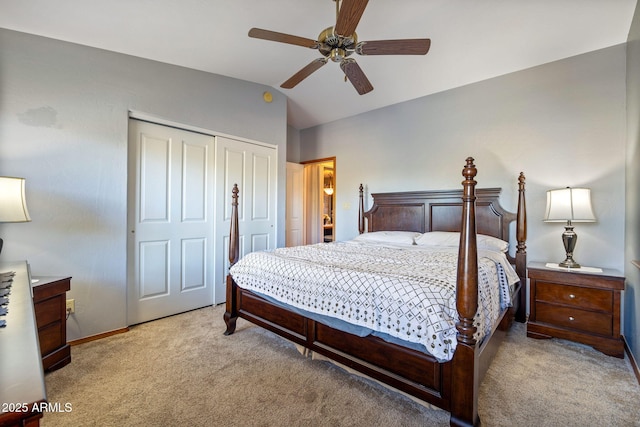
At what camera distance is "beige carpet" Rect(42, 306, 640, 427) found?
59.6 inches

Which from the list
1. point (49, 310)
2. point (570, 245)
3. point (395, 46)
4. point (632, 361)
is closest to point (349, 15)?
point (395, 46)

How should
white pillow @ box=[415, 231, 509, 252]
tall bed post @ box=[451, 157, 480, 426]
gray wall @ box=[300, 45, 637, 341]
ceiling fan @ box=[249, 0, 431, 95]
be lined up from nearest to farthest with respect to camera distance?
1. tall bed post @ box=[451, 157, 480, 426]
2. ceiling fan @ box=[249, 0, 431, 95]
3. gray wall @ box=[300, 45, 637, 341]
4. white pillow @ box=[415, 231, 509, 252]

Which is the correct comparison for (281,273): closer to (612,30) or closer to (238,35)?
(238,35)

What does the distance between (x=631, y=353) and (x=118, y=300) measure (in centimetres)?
436

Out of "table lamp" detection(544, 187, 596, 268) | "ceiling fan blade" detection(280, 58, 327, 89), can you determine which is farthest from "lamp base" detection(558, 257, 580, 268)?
"ceiling fan blade" detection(280, 58, 327, 89)

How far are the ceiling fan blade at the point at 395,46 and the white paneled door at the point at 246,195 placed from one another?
2.17 metres

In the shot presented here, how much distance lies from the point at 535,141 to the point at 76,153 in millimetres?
4478

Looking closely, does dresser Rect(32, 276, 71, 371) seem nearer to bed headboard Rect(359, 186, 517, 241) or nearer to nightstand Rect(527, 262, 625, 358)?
bed headboard Rect(359, 186, 517, 241)

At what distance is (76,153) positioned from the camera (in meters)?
2.35

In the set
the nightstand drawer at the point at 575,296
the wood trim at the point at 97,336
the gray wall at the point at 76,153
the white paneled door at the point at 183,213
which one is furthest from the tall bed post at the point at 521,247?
the wood trim at the point at 97,336

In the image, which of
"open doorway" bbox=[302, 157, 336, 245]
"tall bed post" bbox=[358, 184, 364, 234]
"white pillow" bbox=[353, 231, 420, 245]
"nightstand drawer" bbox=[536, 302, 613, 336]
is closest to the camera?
"nightstand drawer" bbox=[536, 302, 613, 336]

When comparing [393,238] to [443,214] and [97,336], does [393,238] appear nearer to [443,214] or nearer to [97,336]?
[443,214]

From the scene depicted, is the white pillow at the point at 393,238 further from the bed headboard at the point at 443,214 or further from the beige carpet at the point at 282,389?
the beige carpet at the point at 282,389

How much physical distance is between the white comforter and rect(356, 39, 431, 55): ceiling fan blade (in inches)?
62.1
